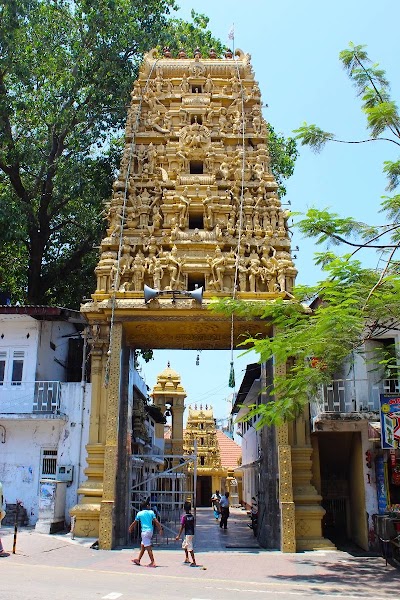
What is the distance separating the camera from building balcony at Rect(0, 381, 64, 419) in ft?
63.8

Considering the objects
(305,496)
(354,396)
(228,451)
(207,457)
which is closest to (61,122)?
(354,396)

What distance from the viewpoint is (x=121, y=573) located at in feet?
38.3

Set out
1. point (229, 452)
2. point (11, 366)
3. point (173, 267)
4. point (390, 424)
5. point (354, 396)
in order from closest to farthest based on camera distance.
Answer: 1. point (390, 424)
2. point (354, 396)
3. point (173, 267)
4. point (11, 366)
5. point (229, 452)

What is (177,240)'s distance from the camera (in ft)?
60.2

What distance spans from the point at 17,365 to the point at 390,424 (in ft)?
40.5

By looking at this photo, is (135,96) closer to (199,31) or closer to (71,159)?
(71,159)

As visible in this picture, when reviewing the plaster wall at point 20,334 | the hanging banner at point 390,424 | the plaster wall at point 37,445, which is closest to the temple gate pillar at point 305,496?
the hanging banner at point 390,424

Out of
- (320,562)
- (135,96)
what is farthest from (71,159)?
(320,562)

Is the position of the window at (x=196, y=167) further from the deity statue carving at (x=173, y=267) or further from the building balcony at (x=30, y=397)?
the building balcony at (x=30, y=397)

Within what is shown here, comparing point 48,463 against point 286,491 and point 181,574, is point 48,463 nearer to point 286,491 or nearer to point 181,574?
point 286,491

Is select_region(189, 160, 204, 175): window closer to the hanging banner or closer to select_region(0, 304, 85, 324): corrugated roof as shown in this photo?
select_region(0, 304, 85, 324): corrugated roof

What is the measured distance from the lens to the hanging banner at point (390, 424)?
14727 mm

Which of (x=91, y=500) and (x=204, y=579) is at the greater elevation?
(x=91, y=500)

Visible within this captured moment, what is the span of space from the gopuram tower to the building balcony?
9.80 ft
